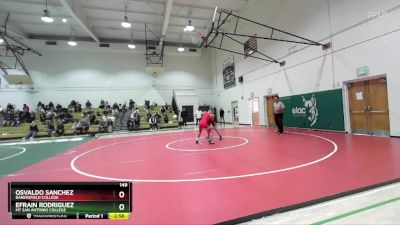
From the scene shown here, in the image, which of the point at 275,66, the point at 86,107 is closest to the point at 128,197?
the point at 275,66

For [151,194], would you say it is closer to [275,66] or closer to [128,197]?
[128,197]

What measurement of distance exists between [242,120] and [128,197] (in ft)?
56.5

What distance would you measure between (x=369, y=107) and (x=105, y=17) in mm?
17975

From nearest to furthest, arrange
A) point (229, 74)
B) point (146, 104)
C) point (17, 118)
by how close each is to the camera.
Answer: point (17, 118)
point (229, 74)
point (146, 104)

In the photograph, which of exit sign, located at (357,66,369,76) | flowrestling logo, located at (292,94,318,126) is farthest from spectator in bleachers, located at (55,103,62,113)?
exit sign, located at (357,66,369,76)

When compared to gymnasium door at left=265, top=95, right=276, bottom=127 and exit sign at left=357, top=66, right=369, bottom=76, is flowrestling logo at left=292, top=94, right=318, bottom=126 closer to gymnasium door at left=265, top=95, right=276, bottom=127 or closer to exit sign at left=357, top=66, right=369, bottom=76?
exit sign at left=357, top=66, right=369, bottom=76

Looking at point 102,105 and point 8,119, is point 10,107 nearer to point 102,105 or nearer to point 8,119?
point 8,119

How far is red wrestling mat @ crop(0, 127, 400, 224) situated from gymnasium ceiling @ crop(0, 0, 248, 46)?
1112cm

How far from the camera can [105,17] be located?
17.0 metres

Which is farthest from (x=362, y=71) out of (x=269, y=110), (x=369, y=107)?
(x=269, y=110)

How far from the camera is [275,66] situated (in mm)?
13594
